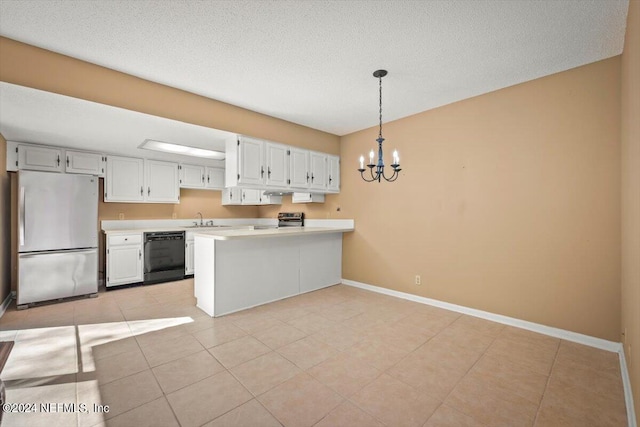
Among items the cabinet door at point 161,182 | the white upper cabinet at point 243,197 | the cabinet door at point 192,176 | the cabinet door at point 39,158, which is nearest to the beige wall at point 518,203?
the white upper cabinet at point 243,197

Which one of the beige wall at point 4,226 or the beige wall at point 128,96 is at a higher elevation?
the beige wall at point 128,96

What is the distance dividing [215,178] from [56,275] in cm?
307

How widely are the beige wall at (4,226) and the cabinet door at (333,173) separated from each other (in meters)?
4.48

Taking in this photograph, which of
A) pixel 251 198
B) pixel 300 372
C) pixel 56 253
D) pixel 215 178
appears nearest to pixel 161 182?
pixel 215 178

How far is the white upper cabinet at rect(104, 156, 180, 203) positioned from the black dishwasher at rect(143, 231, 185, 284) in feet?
2.45

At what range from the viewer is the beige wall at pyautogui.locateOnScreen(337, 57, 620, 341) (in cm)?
261

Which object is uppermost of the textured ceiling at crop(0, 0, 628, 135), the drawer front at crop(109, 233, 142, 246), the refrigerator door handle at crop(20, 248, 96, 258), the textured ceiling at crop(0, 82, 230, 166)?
the textured ceiling at crop(0, 0, 628, 135)

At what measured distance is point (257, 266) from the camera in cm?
379

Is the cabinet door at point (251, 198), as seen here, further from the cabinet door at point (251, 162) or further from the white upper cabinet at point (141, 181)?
the cabinet door at point (251, 162)

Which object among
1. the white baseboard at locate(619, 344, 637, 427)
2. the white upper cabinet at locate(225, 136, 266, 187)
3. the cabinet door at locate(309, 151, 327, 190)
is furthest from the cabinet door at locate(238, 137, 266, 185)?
the white baseboard at locate(619, 344, 637, 427)

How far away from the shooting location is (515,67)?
271 cm

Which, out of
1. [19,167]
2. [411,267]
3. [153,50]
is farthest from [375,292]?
[19,167]

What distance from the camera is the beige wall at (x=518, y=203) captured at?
2.61 meters

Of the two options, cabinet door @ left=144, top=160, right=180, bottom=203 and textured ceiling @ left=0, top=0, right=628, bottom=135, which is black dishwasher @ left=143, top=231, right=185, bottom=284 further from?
textured ceiling @ left=0, top=0, right=628, bottom=135
